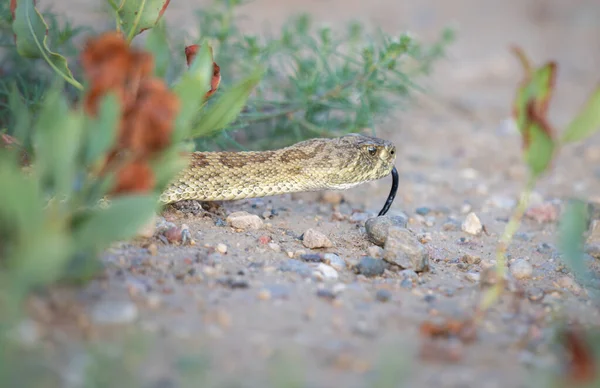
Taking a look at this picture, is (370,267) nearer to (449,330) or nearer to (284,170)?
(449,330)

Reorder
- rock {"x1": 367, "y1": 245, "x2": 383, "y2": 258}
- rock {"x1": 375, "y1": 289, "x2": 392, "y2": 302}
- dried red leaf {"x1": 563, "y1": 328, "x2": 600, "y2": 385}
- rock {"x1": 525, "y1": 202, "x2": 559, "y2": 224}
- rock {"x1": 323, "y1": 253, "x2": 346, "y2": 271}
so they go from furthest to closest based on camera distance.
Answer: rock {"x1": 525, "y1": 202, "x2": 559, "y2": 224}, rock {"x1": 367, "y1": 245, "x2": 383, "y2": 258}, rock {"x1": 323, "y1": 253, "x2": 346, "y2": 271}, rock {"x1": 375, "y1": 289, "x2": 392, "y2": 302}, dried red leaf {"x1": 563, "y1": 328, "x2": 600, "y2": 385}

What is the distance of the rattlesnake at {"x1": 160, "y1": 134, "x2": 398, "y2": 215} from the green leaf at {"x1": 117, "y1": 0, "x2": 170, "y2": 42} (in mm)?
917

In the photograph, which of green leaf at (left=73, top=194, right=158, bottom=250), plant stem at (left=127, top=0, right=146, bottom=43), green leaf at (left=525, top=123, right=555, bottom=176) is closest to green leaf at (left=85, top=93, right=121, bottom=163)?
green leaf at (left=73, top=194, right=158, bottom=250)

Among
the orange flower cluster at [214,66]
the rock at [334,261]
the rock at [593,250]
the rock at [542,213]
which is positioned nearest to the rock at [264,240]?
the rock at [334,261]

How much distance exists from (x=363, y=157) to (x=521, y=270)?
1357 millimetres

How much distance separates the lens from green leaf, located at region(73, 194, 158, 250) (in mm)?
2520

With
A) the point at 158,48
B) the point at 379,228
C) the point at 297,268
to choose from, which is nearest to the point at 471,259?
the point at 379,228

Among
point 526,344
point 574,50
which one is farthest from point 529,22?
point 526,344

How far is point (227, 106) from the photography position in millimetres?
3326

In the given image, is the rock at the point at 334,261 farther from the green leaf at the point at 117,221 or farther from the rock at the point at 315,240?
the green leaf at the point at 117,221

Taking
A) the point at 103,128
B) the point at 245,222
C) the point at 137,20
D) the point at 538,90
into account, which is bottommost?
the point at 245,222

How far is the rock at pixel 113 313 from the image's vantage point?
2.62 metres

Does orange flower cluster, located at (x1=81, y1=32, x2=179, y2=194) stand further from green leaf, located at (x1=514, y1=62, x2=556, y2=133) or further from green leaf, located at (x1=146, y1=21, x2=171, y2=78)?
green leaf, located at (x1=514, y1=62, x2=556, y2=133)

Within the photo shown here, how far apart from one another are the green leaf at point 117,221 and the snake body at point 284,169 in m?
1.71
